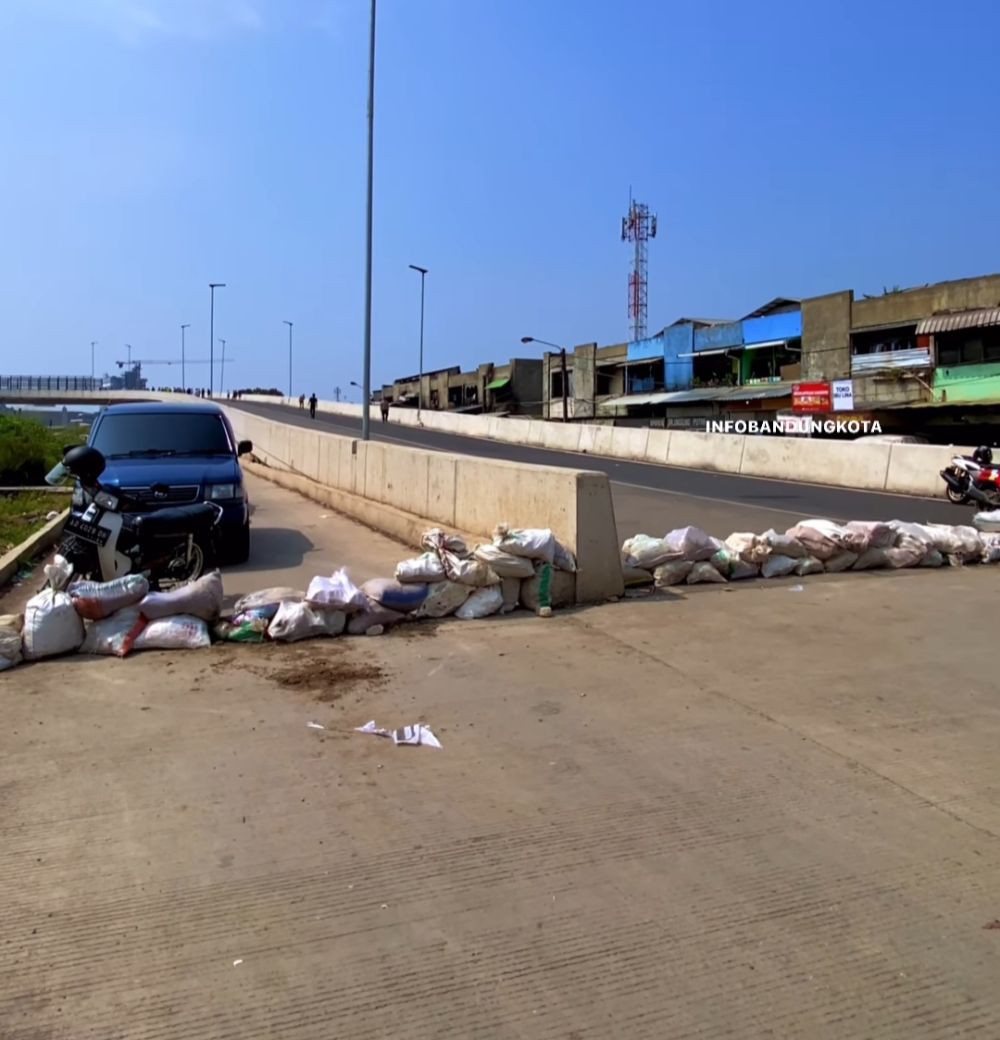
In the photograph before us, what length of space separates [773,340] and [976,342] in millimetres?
12326

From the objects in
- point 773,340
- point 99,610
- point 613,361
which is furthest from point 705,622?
point 613,361

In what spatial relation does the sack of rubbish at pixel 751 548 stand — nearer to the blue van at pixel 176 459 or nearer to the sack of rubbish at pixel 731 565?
the sack of rubbish at pixel 731 565

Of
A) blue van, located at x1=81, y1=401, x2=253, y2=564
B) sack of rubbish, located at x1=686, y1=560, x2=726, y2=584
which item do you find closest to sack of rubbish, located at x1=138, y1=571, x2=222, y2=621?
blue van, located at x1=81, y1=401, x2=253, y2=564

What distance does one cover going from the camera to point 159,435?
37.7ft

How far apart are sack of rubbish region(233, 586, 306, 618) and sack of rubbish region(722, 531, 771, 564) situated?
444cm

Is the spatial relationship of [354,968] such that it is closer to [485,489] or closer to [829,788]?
[829,788]

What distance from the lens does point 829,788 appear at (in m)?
4.36

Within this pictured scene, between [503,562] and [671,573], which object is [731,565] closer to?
[671,573]

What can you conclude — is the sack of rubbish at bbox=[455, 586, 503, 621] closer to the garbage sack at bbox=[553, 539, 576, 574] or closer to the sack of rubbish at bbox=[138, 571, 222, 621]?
the garbage sack at bbox=[553, 539, 576, 574]

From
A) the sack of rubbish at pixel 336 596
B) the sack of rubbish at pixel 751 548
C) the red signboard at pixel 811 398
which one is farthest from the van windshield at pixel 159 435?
the red signboard at pixel 811 398

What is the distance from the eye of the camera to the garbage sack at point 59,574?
295 inches

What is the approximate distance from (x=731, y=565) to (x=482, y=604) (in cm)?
293

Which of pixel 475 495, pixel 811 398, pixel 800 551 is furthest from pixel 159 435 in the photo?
pixel 811 398

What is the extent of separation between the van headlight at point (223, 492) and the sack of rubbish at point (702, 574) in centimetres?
512
